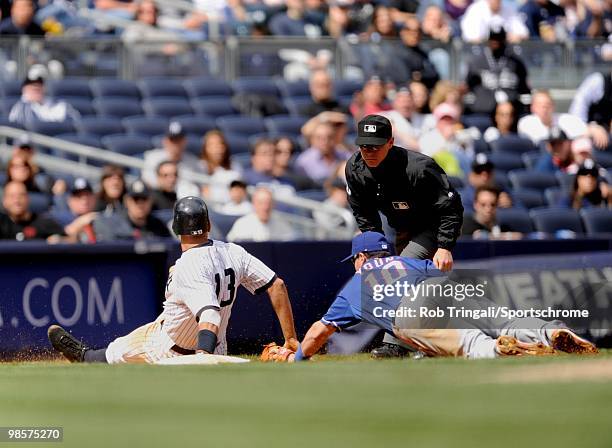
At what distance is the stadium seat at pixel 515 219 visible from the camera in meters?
15.5

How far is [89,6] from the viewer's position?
19.7m

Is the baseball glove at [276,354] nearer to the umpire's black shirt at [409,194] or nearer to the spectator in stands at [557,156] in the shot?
the umpire's black shirt at [409,194]

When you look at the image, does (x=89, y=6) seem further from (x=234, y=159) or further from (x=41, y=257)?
(x=41, y=257)

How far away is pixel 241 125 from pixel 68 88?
6.71 feet

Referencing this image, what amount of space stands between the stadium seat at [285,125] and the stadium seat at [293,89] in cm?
82

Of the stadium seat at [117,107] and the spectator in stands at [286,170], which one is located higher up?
the stadium seat at [117,107]

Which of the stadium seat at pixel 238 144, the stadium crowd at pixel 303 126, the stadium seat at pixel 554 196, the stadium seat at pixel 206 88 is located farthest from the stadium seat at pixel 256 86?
the stadium seat at pixel 554 196

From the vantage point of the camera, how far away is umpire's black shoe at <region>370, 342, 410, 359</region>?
10.7 metres

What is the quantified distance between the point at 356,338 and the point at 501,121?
6.82m

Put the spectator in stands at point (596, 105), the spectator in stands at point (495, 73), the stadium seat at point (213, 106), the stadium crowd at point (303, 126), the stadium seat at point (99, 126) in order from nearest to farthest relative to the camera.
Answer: the stadium crowd at point (303, 126), the stadium seat at point (99, 126), the stadium seat at point (213, 106), the spectator in stands at point (495, 73), the spectator in stands at point (596, 105)

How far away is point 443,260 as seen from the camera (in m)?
10.4

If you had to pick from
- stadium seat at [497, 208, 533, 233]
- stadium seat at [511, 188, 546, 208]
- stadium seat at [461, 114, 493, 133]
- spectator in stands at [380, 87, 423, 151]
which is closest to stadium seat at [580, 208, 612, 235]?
stadium seat at [497, 208, 533, 233]

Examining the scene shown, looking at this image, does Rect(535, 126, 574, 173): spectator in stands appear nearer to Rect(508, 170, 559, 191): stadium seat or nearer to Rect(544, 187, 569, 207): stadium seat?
Rect(508, 170, 559, 191): stadium seat

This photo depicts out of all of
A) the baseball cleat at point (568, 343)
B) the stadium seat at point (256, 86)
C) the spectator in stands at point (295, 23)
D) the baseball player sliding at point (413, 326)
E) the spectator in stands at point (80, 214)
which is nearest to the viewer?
the baseball player sliding at point (413, 326)
